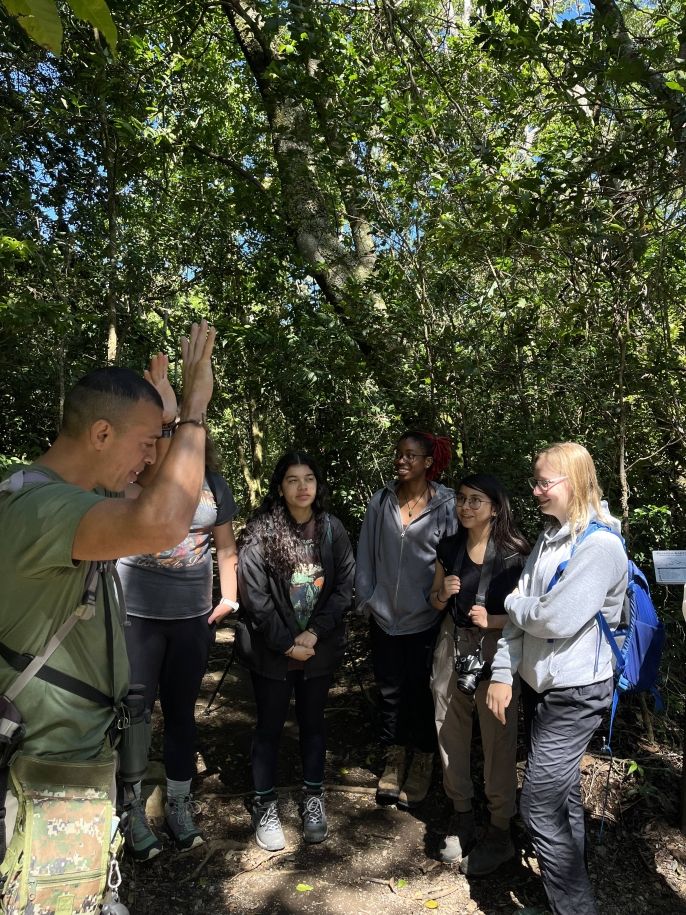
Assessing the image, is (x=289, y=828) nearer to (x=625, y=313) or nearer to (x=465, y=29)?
(x=625, y=313)

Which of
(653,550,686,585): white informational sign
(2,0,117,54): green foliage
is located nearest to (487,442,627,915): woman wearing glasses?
(653,550,686,585): white informational sign

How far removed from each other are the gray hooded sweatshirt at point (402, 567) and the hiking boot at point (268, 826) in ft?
3.83

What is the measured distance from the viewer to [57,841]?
1.83 meters

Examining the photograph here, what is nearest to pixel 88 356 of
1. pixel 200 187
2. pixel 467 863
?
pixel 200 187

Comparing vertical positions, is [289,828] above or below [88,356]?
below

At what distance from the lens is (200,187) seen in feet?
24.8

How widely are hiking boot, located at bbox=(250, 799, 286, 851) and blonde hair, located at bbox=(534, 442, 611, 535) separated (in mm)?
2149

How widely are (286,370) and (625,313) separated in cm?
260

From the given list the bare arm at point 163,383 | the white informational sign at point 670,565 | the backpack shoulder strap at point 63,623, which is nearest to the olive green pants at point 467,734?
the white informational sign at point 670,565

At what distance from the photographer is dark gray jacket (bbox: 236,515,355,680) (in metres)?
3.77

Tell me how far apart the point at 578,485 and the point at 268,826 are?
7.72 ft

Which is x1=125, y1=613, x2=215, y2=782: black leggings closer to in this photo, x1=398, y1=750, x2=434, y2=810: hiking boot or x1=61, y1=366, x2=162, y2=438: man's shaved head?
x1=398, y1=750, x2=434, y2=810: hiking boot

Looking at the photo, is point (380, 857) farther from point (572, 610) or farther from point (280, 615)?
point (572, 610)

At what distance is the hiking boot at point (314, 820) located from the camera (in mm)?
3771
